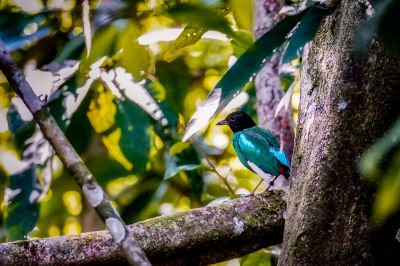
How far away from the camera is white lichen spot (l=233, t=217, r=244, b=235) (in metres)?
2.79

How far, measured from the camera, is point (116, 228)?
1452mm

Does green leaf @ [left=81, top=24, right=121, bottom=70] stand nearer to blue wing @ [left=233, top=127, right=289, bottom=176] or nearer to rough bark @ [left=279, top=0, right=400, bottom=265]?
rough bark @ [left=279, top=0, right=400, bottom=265]

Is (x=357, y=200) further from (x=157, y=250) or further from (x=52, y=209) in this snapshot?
(x=52, y=209)

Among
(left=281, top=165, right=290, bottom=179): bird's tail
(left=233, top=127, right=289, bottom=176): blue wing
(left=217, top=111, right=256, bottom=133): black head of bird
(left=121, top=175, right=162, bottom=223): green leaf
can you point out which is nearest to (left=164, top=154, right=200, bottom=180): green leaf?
(left=121, top=175, right=162, bottom=223): green leaf

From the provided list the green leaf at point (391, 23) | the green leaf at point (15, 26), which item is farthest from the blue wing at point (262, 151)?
the green leaf at point (391, 23)

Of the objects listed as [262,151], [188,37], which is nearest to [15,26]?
[188,37]

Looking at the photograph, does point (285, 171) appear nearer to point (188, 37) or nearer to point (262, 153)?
point (262, 153)

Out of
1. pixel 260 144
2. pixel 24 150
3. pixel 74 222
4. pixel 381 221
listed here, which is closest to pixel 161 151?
pixel 260 144

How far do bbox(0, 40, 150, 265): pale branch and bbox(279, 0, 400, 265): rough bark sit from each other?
844mm

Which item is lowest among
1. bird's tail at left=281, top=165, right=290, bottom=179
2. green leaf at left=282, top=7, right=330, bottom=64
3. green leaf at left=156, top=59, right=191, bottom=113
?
bird's tail at left=281, top=165, right=290, bottom=179

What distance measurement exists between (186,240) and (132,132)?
28.9 inches

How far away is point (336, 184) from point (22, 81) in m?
1.03

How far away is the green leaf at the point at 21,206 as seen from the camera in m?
3.00

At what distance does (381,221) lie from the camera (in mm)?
2104
